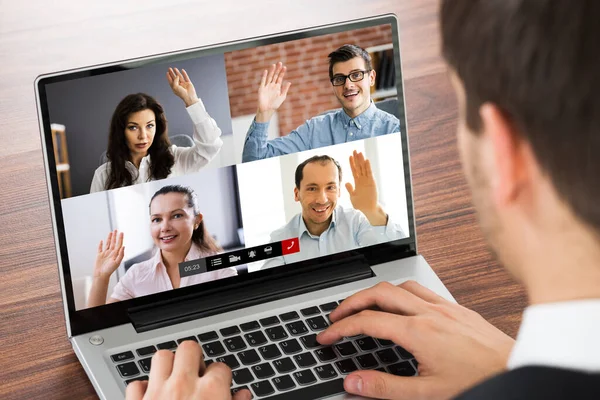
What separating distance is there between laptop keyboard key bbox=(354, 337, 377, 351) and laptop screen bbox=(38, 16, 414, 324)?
151 mm

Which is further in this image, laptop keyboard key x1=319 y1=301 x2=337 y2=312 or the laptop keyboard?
laptop keyboard key x1=319 y1=301 x2=337 y2=312

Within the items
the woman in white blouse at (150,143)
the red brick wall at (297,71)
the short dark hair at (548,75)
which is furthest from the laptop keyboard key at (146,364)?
the short dark hair at (548,75)

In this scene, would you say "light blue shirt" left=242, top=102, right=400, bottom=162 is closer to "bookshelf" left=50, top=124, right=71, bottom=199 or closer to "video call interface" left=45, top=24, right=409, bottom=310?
"video call interface" left=45, top=24, right=409, bottom=310

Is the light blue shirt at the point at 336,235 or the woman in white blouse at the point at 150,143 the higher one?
the woman in white blouse at the point at 150,143

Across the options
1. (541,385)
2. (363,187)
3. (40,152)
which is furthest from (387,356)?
(40,152)

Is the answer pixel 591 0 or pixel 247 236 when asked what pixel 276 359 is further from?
pixel 591 0

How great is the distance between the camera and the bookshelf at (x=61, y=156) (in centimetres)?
→ 103

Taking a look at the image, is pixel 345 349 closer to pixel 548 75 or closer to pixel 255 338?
pixel 255 338

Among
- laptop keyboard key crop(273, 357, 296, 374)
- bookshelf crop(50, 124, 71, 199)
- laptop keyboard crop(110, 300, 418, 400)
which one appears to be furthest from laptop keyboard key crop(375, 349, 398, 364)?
bookshelf crop(50, 124, 71, 199)

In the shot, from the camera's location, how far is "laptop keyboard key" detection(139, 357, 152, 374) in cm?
102

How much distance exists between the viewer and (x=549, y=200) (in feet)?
2.18

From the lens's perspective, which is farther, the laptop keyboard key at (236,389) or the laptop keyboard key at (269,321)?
the laptop keyboard key at (269,321)

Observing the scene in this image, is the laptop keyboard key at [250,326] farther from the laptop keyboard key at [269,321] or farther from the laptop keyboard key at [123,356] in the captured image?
the laptop keyboard key at [123,356]

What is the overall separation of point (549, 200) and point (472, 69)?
0.12m
